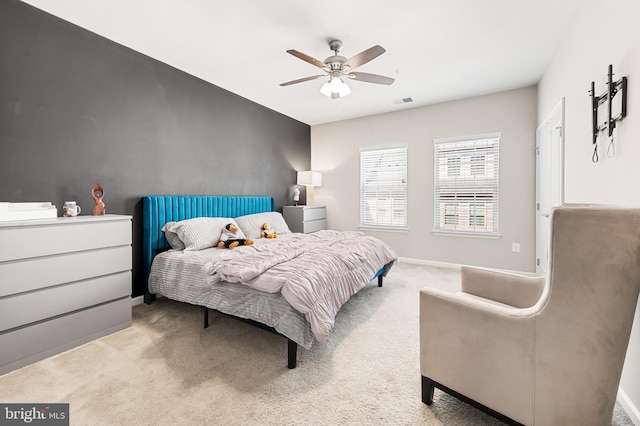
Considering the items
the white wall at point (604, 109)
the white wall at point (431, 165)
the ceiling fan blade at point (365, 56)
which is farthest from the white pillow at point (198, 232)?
the white wall at point (604, 109)

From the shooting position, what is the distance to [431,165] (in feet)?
15.1

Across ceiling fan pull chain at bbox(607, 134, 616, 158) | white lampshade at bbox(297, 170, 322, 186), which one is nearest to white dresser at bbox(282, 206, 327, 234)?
white lampshade at bbox(297, 170, 322, 186)

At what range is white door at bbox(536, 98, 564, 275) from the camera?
2.84m

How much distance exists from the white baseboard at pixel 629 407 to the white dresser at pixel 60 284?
11.7ft

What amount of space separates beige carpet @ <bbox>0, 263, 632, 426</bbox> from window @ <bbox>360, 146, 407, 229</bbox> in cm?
272

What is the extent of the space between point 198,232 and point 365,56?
251 centimetres

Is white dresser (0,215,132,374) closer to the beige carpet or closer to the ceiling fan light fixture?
the beige carpet

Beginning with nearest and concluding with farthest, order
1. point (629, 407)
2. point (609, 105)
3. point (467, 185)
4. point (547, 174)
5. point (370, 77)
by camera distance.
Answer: point (629, 407), point (609, 105), point (370, 77), point (547, 174), point (467, 185)

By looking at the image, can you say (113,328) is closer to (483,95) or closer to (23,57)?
(23,57)

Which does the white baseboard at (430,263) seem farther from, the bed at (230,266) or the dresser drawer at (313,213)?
→ the dresser drawer at (313,213)

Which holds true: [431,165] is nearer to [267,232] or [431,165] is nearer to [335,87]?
[335,87]

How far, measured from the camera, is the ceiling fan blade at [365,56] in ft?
7.32

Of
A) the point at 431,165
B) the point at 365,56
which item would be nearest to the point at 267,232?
the point at 365,56

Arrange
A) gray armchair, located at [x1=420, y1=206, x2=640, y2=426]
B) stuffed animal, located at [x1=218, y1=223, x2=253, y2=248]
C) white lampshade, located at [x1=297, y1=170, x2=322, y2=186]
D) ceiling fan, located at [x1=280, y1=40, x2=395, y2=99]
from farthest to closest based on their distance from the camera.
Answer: white lampshade, located at [x1=297, y1=170, x2=322, y2=186]
stuffed animal, located at [x1=218, y1=223, x2=253, y2=248]
ceiling fan, located at [x1=280, y1=40, x2=395, y2=99]
gray armchair, located at [x1=420, y1=206, x2=640, y2=426]
